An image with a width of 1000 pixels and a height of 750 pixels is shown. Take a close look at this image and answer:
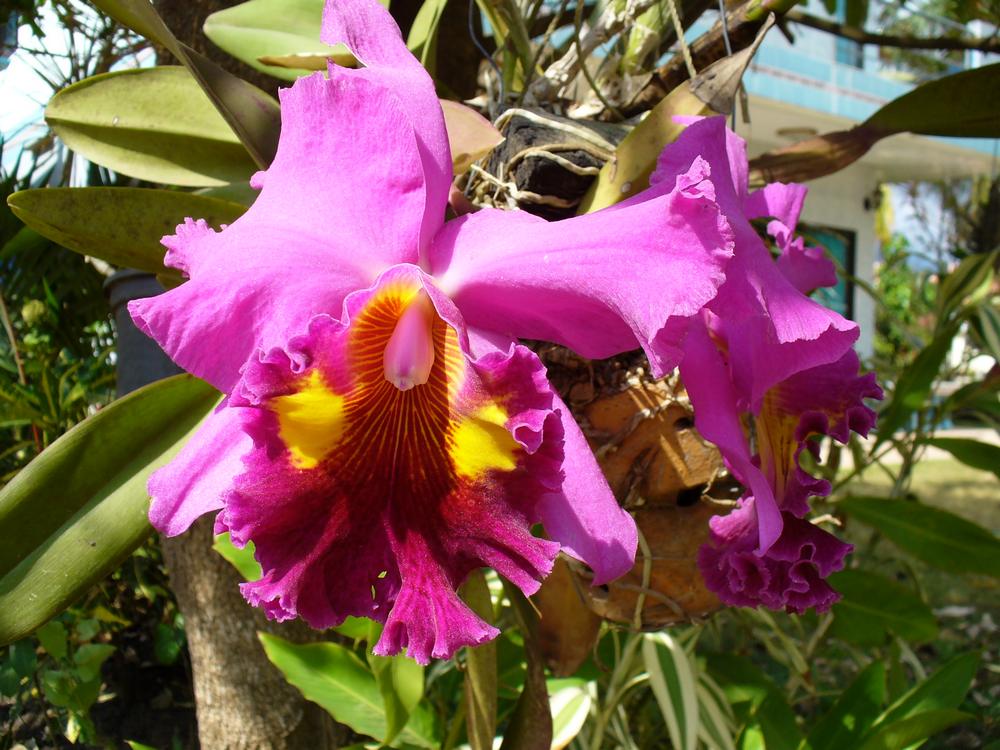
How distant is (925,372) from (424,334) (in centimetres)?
149

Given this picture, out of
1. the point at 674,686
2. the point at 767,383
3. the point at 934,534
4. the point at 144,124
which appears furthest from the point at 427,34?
the point at 934,534

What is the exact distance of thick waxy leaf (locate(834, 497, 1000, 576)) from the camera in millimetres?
1315

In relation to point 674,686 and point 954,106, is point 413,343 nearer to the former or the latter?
point 954,106

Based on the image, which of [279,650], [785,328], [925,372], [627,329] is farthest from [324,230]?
[925,372]

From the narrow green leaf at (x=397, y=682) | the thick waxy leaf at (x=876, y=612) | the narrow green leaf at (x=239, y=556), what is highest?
the narrow green leaf at (x=239, y=556)

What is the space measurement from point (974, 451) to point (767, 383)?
49.1 inches

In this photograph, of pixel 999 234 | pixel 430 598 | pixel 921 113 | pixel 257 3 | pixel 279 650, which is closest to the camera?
pixel 430 598

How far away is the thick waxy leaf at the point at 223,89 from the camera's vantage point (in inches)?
22.6

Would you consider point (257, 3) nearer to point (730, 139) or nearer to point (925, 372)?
point (730, 139)

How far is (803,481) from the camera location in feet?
2.08

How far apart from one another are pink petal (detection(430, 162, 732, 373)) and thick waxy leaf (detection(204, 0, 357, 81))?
39cm

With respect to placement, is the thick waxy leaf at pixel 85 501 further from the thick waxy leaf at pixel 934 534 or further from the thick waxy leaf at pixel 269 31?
the thick waxy leaf at pixel 934 534

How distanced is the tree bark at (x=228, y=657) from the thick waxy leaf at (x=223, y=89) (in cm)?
74

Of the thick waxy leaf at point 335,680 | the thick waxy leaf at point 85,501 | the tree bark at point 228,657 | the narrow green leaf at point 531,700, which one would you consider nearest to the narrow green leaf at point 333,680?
the thick waxy leaf at point 335,680
